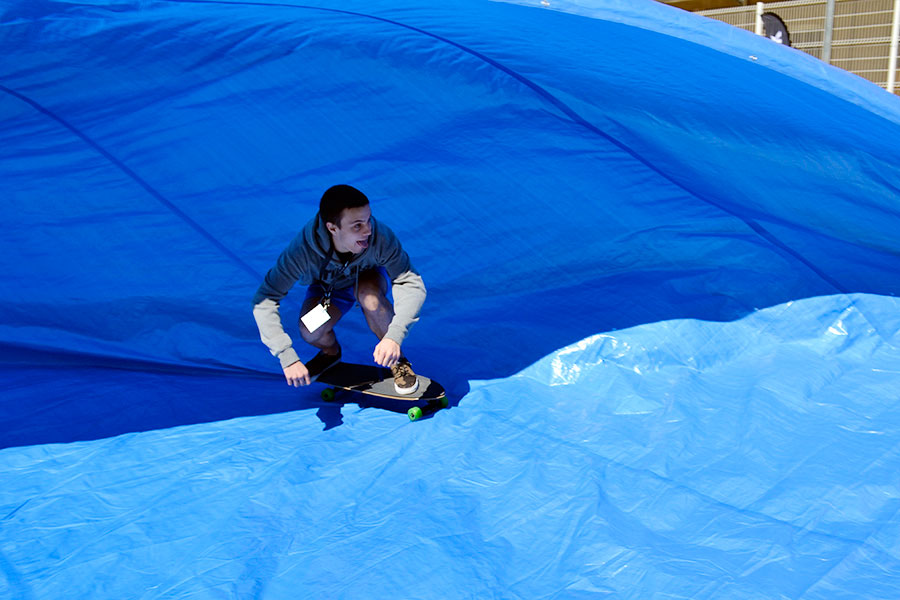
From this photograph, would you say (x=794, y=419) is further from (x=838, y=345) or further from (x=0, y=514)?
(x=0, y=514)

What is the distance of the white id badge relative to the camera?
7.18 ft

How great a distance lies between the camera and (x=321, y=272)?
7.36 ft

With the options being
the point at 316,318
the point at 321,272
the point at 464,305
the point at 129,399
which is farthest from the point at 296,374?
the point at 464,305

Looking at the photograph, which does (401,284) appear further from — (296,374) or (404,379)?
(296,374)

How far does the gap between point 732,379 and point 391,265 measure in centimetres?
107

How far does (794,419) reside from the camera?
2.10m

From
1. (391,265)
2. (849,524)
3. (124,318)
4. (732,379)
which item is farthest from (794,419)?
(124,318)

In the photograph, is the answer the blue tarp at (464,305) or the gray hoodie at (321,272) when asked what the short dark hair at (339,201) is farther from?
the blue tarp at (464,305)

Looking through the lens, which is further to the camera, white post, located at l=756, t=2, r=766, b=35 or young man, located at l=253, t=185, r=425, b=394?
white post, located at l=756, t=2, r=766, b=35

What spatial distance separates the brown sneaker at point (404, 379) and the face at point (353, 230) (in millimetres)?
362

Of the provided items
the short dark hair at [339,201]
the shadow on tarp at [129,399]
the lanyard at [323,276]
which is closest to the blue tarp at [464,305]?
the shadow on tarp at [129,399]

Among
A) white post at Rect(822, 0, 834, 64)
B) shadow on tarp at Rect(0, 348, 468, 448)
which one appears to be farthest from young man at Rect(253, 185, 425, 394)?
white post at Rect(822, 0, 834, 64)

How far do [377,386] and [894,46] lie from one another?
6.67m

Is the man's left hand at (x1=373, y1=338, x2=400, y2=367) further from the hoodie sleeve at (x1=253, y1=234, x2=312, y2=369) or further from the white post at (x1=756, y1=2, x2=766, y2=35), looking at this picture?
the white post at (x1=756, y1=2, x2=766, y2=35)
